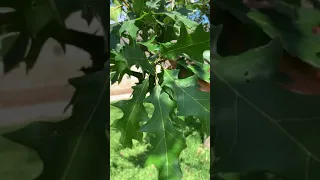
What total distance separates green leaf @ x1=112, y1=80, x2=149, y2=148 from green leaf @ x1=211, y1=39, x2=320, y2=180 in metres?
0.54

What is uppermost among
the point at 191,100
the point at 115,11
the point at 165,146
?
the point at 115,11

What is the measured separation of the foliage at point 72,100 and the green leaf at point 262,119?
0.19 metres

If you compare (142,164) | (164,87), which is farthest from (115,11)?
(142,164)

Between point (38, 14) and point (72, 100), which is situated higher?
point (38, 14)

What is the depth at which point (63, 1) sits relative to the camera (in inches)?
26.0

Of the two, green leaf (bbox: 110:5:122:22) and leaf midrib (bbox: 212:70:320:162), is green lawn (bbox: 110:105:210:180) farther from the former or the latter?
leaf midrib (bbox: 212:70:320:162)

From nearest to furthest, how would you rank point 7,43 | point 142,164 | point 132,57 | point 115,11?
1. point 7,43
2. point 132,57
3. point 115,11
4. point 142,164

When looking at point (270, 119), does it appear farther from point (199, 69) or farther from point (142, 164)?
point (142, 164)

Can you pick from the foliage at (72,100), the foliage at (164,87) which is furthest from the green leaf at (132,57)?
the foliage at (72,100)

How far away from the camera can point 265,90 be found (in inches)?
28.5

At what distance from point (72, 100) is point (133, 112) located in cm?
58

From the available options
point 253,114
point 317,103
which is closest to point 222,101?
point 253,114

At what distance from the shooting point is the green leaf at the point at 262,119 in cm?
72

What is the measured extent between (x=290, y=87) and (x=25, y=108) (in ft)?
1.43
